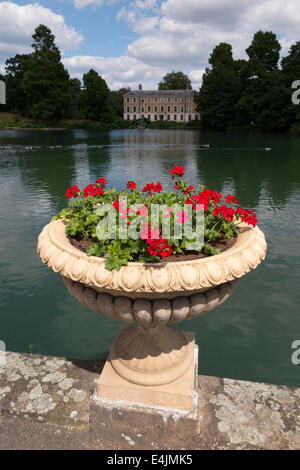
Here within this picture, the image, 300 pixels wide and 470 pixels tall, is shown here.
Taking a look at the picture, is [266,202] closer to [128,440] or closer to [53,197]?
[53,197]

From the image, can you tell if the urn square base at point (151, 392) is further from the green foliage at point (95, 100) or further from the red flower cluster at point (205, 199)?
the green foliage at point (95, 100)

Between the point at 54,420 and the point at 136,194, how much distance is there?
193cm

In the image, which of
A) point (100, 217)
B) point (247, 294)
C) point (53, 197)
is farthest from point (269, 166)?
point (100, 217)

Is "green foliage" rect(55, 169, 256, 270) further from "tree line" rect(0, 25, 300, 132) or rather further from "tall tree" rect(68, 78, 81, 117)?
"tall tree" rect(68, 78, 81, 117)

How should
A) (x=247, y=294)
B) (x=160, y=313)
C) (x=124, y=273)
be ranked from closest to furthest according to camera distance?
(x=124, y=273) → (x=160, y=313) → (x=247, y=294)

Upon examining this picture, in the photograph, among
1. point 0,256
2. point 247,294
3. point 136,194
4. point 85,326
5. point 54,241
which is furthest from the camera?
point 0,256

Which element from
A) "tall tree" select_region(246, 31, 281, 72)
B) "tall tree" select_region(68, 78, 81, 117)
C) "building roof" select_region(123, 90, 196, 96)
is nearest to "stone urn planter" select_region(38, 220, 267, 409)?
"tall tree" select_region(246, 31, 281, 72)

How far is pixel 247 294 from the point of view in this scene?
5008 mm

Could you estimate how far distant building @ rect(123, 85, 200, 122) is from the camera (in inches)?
3068

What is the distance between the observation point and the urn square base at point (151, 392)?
210cm

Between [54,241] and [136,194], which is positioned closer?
[54,241]

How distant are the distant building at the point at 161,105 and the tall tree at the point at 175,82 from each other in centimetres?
1517

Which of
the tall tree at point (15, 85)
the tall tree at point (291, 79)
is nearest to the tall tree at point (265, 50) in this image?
the tall tree at point (291, 79)

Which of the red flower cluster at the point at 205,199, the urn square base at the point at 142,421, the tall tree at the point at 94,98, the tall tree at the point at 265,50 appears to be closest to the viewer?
the urn square base at the point at 142,421
